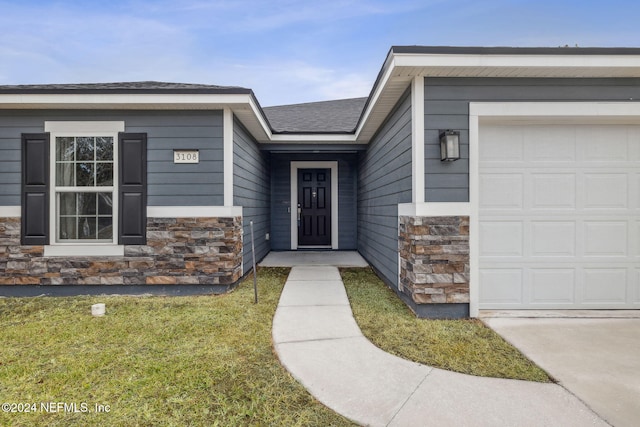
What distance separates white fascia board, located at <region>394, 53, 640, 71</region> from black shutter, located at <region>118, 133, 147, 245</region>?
10.7 feet

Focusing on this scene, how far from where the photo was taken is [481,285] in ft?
10.9

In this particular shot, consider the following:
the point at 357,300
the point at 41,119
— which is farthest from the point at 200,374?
the point at 41,119

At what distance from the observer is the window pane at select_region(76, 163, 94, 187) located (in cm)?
407

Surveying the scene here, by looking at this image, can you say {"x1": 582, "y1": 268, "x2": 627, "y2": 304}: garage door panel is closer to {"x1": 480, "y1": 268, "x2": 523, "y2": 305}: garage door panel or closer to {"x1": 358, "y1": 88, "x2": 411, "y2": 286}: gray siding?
{"x1": 480, "y1": 268, "x2": 523, "y2": 305}: garage door panel

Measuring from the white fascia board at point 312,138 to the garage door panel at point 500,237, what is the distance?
3354mm

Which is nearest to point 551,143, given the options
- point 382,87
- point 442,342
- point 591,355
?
point 382,87

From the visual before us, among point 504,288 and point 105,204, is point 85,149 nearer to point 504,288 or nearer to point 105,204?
point 105,204

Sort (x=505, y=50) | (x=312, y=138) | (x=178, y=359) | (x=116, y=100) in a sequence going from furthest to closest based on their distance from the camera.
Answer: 1. (x=312, y=138)
2. (x=116, y=100)
3. (x=505, y=50)
4. (x=178, y=359)

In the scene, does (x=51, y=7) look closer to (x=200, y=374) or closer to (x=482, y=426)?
(x=200, y=374)

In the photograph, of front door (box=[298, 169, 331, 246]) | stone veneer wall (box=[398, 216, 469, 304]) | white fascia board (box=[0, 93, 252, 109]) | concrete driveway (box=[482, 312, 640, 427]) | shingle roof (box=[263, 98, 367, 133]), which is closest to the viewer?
concrete driveway (box=[482, 312, 640, 427])

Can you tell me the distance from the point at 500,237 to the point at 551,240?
52 cm

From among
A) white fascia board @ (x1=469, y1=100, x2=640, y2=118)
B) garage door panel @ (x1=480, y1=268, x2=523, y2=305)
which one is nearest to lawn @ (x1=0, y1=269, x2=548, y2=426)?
garage door panel @ (x1=480, y1=268, x2=523, y2=305)

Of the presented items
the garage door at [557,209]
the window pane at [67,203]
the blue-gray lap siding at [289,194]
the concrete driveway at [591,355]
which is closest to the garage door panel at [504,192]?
the garage door at [557,209]

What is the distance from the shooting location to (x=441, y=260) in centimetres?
318
